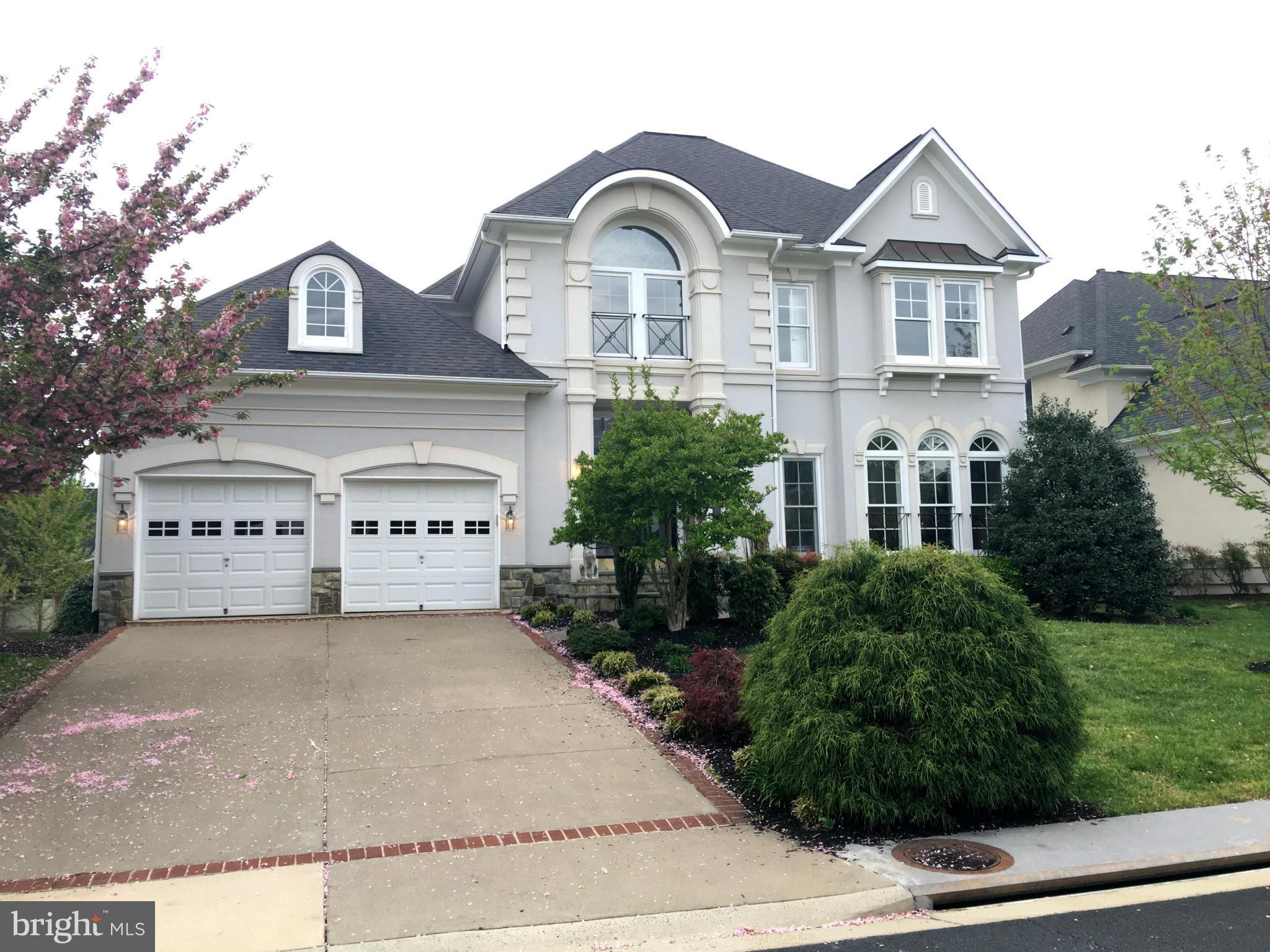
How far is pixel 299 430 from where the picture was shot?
15320 millimetres

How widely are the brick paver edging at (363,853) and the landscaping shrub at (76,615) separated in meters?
10.3

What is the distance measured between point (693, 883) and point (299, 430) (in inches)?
466

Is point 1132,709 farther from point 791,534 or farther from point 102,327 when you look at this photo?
point 102,327

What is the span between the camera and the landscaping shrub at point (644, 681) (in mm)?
10016

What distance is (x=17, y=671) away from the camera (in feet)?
35.8

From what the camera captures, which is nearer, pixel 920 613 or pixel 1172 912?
pixel 1172 912

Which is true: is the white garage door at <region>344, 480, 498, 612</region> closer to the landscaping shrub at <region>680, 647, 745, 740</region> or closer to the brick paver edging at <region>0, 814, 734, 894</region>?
the landscaping shrub at <region>680, 647, 745, 740</region>

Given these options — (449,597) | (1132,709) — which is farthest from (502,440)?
(1132,709)

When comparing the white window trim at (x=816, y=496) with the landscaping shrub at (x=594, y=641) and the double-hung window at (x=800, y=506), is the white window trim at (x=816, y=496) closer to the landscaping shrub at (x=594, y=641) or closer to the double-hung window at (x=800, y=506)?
the double-hung window at (x=800, y=506)

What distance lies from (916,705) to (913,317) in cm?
1350

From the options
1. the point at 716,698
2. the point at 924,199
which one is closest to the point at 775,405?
the point at 924,199

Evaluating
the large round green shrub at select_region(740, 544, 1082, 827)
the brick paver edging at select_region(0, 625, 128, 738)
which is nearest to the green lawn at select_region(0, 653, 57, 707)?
the brick paver edging at select_region(0, 625, 128, 738)

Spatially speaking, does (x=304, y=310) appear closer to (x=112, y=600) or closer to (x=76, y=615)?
(x=112, y=600)

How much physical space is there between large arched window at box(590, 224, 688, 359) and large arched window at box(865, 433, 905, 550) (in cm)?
437
